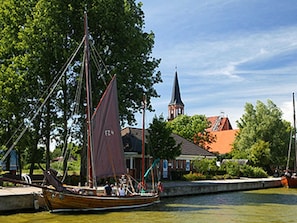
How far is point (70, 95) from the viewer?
3494 cm

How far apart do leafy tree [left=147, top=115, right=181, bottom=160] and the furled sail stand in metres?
13.5

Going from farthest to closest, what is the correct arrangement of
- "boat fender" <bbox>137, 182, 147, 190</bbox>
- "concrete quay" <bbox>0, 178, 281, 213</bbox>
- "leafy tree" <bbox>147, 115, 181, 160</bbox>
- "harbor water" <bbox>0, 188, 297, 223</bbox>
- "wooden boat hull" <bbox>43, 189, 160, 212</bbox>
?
"leafy tree" <bbox>147, 115, 181, 160</bbox>
"boat fender" <bbox>137, 182, 147, 190</bbox>
"wooden boat hull" <bbox>43, 189, 160, 212</bbox>
"concrete quay" <bbox>0, 178, 281, 213</bbox>
"harbor water" <bbox>0, 188, 297, 223</bbox>

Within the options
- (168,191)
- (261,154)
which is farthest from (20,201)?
(261,154)

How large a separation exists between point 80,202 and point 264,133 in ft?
161

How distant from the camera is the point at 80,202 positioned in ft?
76.6

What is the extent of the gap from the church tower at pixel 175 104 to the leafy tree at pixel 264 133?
3433 cm

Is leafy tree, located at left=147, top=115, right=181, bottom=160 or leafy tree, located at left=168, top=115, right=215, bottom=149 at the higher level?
leafy tree, located at left=168, top=115, right=215, bottom=149

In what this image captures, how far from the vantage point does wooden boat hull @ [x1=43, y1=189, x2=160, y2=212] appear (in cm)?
2284

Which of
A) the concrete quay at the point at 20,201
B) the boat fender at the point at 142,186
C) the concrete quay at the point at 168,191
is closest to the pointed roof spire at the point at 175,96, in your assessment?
the concrete quay at the point at 168,191

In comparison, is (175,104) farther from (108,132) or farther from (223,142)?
(108,132)

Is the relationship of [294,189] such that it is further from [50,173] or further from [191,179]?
[50,173]

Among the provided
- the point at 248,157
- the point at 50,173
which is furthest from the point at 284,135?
the point at 50,173

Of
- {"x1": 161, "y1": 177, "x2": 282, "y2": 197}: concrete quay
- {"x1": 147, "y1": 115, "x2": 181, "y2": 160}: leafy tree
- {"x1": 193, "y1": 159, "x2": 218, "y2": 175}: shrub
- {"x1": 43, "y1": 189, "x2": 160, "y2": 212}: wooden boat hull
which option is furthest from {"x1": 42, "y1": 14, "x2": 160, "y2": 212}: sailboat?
{"x1": 193, "y1": 159, "x2": 218, "y2": 175}: shrub

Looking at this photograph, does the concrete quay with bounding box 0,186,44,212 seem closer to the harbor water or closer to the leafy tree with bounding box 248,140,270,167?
the harbor water
